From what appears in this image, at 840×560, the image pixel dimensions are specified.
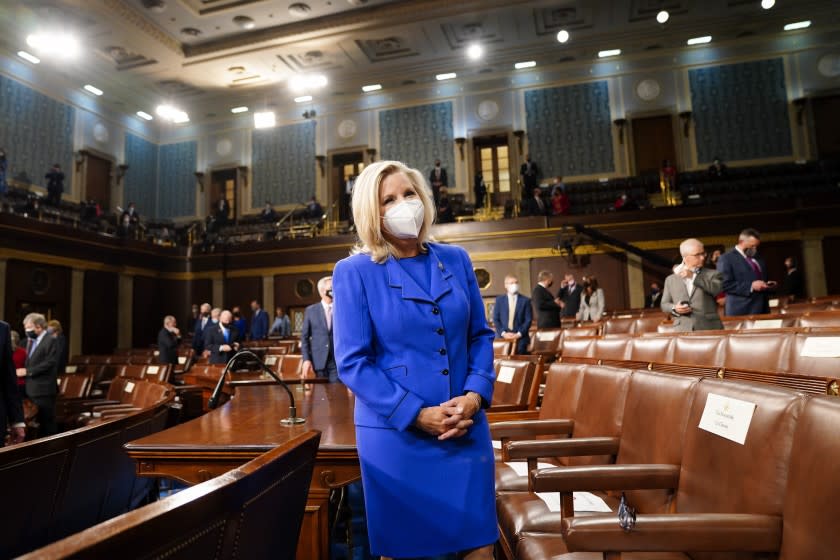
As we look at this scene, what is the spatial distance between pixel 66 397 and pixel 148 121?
46.8ft

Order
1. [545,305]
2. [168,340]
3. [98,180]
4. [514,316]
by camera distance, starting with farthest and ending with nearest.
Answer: [98,180], [168,340], [545,305], [514,316]

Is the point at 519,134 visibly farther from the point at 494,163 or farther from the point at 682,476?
the point at 682,476

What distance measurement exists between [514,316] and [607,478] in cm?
433

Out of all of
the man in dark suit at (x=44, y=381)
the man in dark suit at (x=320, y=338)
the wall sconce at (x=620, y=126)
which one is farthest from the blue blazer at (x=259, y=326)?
the wall sconce at (x=620, y=126)

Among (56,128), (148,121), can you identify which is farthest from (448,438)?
(148,121)

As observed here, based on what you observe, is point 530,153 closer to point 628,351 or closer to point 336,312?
point 628,351

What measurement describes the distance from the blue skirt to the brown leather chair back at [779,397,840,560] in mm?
585

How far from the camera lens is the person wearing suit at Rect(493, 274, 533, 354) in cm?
564

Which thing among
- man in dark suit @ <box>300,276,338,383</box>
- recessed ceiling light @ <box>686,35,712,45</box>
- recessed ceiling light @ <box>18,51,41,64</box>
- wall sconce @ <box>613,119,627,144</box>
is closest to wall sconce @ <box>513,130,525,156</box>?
wall sconce @ <box>613,119,627,144</box>

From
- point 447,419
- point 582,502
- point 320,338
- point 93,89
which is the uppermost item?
point 93,89

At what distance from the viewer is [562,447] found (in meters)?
1.83

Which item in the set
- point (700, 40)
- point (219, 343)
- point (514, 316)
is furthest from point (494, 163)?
point (219, 343)

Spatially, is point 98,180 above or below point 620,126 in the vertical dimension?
below

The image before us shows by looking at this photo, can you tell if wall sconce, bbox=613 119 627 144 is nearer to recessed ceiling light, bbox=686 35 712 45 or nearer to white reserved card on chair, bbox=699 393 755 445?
recessed ceiling light, bbox=686 35 712 45
